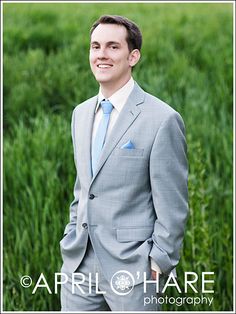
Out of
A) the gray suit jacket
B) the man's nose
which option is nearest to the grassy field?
the gray suit jacket

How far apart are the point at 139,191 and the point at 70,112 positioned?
8.41 ft

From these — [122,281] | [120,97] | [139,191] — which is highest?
[120,97]

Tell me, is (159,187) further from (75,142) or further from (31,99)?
(31,99)

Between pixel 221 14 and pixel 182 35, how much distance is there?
33.8 inches

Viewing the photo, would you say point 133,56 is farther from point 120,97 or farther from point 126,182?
point 126,182

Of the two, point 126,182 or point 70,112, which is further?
point 70,112

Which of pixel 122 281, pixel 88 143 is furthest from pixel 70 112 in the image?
pixel 122 281

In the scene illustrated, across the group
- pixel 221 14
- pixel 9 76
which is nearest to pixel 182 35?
pixel 221 14

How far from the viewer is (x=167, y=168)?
1870 mm

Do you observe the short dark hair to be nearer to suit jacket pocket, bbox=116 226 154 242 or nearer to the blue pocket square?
the blue pocket square

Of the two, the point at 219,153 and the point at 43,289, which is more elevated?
the point at 219,153

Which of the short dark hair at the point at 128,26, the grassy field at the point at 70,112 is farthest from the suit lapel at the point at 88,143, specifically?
the grassy field at the point at 70,112

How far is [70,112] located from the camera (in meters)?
4.41

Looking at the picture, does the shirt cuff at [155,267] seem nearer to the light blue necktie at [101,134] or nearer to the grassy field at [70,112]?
the light blue necktie at [101,134]
